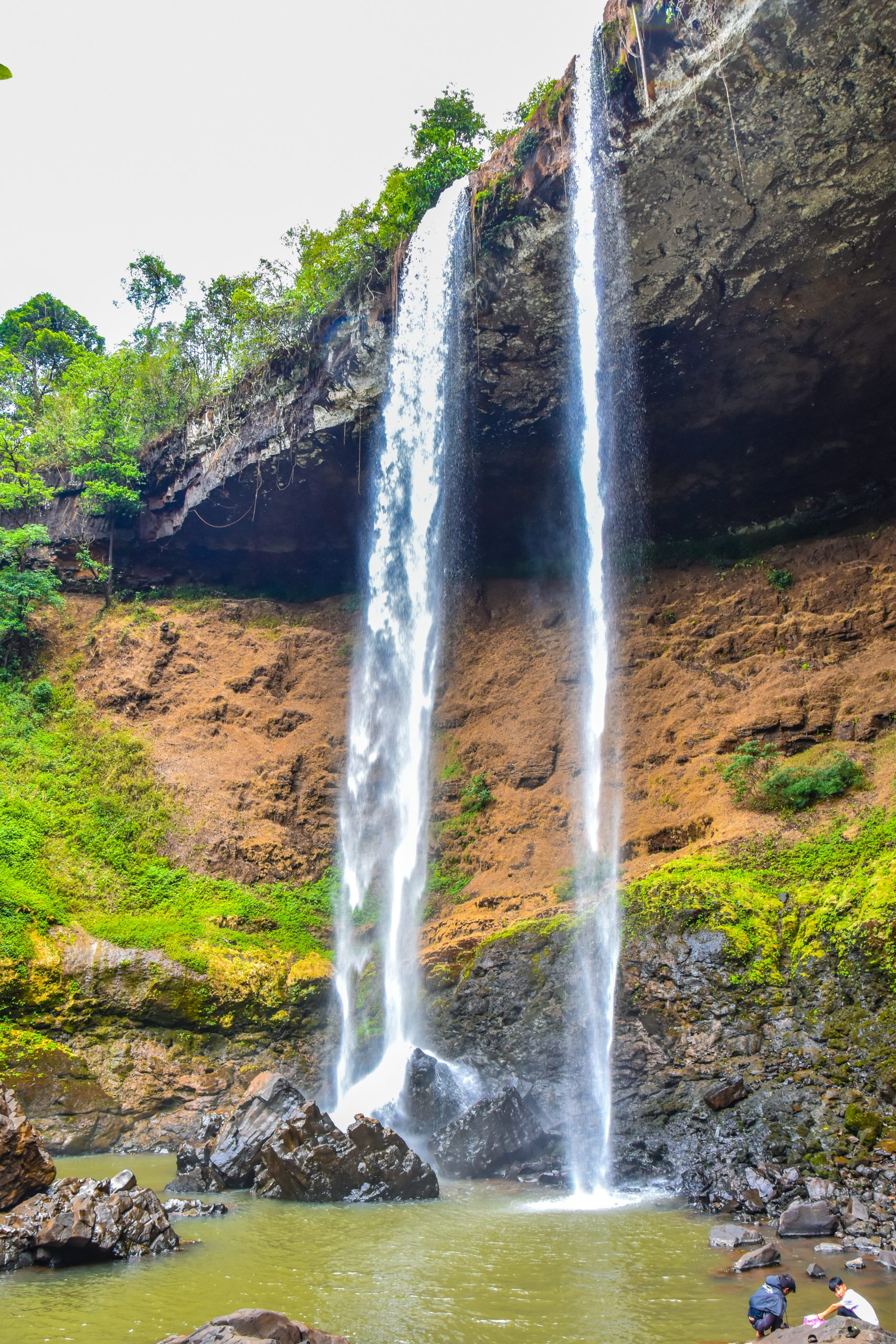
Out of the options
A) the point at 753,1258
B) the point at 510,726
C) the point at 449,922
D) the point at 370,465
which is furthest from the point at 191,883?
the point at 753,1258

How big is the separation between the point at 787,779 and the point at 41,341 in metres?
30.3

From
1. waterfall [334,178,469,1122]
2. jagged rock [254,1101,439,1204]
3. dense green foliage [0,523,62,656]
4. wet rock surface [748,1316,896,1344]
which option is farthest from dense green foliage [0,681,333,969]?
wet rock surface [748,1316,896,1344]

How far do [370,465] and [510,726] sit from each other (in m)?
6.30

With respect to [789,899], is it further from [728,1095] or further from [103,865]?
[103,865]

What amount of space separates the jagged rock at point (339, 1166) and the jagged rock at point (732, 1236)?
3.15 metres

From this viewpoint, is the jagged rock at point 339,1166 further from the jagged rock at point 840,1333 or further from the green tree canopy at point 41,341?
the green tree canopy at point 41,341

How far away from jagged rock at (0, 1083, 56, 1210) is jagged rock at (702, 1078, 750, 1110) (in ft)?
21.5

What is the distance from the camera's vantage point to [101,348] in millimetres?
35406

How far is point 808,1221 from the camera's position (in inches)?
289

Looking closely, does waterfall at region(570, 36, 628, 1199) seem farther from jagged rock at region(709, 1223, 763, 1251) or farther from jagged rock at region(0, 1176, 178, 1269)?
jagged rock at region(0, 1176, 178, 1269)

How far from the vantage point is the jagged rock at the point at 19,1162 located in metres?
7.62

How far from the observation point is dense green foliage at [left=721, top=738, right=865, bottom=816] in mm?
12727

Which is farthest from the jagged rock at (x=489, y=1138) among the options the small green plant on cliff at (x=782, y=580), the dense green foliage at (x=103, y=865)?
the small green plant on cliff at (x=782, y=580)

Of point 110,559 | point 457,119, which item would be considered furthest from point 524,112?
point 110,559
